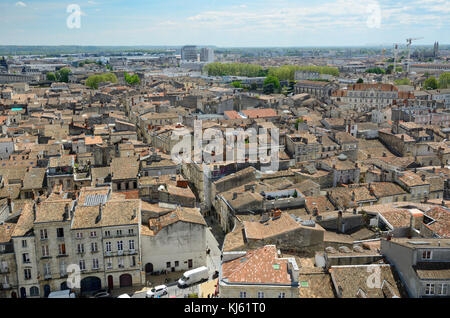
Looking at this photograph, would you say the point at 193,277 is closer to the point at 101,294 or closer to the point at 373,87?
the point at 101,294

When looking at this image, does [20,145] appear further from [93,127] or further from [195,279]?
[195,279]

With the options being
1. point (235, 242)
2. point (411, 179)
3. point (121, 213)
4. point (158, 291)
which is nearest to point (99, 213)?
point (121, 213)

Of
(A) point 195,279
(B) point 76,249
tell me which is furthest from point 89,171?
(A) point 195,279

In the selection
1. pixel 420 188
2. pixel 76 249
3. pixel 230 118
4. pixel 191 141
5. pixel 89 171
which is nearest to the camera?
pixel 76 249

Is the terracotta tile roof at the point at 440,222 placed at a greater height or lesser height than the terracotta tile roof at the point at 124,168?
lesser

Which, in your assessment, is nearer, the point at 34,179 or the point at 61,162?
the point at 61,162

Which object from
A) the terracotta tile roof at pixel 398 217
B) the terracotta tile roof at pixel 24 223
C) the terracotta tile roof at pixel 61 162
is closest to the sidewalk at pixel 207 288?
the terracotta tile roof at pixel 24 223

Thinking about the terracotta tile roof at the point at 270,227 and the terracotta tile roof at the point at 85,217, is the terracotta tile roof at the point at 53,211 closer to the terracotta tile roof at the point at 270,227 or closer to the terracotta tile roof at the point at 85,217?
the terracotta tile roof at the point at 85,217
